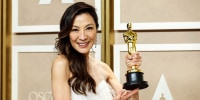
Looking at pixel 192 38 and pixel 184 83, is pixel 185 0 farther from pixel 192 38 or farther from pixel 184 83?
pixel 184 83

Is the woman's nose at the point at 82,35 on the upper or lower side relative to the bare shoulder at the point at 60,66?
upper

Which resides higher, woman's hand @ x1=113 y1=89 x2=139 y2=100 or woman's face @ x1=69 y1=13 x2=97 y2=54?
woman's face @ x1=69 y1=13 x2=97 y2=54

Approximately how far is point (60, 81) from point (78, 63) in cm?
11

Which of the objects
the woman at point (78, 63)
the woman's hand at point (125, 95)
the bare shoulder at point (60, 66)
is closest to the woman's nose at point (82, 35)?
the woman at point (78, 63)

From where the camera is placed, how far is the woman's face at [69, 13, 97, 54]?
1.29 meters

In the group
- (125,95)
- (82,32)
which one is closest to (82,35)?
(82,32)

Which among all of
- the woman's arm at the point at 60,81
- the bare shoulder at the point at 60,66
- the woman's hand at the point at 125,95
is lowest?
the woman's hand at the point at 125,95

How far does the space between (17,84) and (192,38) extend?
3.34 feet

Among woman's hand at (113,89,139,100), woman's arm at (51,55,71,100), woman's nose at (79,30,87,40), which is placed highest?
woman's nose at (79,30,87,40)

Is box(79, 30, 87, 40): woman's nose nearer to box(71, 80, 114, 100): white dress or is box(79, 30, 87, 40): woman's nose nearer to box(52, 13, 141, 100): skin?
box(52, 13, 141, 100): skin

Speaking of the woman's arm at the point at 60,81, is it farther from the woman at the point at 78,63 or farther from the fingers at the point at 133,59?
the fingers at the point at 133,59

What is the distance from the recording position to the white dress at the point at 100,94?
4.15ft

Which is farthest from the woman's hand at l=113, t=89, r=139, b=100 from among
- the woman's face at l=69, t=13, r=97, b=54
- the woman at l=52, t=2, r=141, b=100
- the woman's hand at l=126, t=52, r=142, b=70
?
the woman's face at l=69, t=13, r=97, b=54

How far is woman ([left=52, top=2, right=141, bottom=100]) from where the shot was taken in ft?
4.09
